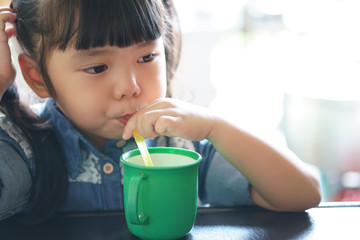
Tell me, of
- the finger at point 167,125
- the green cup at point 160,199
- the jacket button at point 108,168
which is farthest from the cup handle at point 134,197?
the jacket button at point 108,168

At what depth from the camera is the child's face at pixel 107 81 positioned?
770mm

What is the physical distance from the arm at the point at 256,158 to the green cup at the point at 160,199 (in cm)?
14

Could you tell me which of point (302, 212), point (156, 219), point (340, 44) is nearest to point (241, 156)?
point (302, 212)

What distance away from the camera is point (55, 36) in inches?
31.1

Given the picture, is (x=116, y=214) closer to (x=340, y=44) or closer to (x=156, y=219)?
(x=156, y=219)

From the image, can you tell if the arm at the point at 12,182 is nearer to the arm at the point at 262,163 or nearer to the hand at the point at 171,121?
the hand at the point at 171,121

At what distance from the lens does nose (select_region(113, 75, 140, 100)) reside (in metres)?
0.77

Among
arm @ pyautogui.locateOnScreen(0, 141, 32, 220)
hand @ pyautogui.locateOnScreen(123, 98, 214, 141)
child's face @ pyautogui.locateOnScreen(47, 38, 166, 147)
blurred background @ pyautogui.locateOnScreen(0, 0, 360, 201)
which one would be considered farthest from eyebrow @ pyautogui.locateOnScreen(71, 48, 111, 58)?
blurred background @ pyautogui.locateOnScreen(0, 0, 360, 201)

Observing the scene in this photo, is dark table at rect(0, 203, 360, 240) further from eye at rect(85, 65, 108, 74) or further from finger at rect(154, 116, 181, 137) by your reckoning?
eye at rect(85, 65, 108, 74)

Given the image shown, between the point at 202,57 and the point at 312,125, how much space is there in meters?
1.50

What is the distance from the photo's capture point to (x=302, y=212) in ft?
2.37

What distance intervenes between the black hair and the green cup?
8.8 inches

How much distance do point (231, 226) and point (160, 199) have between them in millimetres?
151

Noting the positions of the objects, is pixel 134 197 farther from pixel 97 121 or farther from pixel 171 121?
pixel 97 121
